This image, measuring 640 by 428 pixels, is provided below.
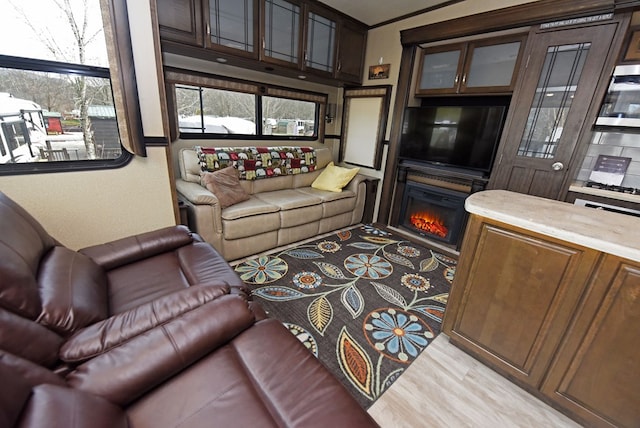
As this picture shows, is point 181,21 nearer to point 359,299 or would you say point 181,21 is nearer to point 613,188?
point 359,299

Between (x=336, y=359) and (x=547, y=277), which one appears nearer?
(x=547, y=277)

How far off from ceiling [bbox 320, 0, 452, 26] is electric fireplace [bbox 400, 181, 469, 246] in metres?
1.97

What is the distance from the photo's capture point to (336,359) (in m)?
1.59

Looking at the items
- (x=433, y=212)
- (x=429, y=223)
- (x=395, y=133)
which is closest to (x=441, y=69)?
(x=395, y=133)

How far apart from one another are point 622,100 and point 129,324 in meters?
3.48

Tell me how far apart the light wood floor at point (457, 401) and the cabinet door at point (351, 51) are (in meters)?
3.33

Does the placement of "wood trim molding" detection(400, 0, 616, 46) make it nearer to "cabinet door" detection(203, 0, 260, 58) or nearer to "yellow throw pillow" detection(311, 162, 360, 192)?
"yellow throw pillow" detection(311, 162, 360, 192)

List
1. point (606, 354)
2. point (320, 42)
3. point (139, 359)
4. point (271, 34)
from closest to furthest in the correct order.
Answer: point (139, 359) → point (606, 354) → point (271, 34) → point (320, 42)

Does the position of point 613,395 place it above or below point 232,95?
below

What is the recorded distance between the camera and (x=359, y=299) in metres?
2.14

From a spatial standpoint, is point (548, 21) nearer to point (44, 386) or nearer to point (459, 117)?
point (459, 117)

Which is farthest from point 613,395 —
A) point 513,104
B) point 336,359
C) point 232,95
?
point 232,95

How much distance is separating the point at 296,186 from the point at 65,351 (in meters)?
2.89

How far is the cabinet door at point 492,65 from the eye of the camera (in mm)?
2484
